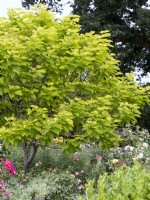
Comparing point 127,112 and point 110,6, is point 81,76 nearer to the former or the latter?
point 127,112

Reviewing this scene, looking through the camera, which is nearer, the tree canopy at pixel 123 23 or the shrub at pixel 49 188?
the shrub at pixel 49 188

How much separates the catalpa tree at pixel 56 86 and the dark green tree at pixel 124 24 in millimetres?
5653

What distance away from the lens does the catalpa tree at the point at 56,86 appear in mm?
6391

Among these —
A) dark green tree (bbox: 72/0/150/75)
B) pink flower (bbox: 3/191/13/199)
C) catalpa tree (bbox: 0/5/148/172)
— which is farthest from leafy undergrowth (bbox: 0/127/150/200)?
dark green tree (bbox: 72/0/150/75)

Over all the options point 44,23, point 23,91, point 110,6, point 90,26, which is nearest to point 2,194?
point 23,91

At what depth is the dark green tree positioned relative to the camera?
13.0m

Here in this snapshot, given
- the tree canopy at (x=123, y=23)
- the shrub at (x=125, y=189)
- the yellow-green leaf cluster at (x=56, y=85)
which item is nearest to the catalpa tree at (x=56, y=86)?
the yellow-green leaf cluster at (x=56, y=85)

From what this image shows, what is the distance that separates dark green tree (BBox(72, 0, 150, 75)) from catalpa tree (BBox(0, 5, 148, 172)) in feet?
18.5

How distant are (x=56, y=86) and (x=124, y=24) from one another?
7.71 metres

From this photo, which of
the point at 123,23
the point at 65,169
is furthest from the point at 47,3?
the point at 65,169

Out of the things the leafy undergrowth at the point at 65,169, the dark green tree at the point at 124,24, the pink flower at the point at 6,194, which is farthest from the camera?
the dark green tree at the point at 124,24

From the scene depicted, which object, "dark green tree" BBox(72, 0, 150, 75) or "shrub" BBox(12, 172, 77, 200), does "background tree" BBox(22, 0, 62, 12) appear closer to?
"dark green tree" BBox(72, 0, 150, 75)

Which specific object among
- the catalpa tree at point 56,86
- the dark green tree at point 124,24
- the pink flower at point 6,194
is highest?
the dark green tree at point 124,24

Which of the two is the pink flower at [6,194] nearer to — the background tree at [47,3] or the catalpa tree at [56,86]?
the catalpa tree at [56,86]
